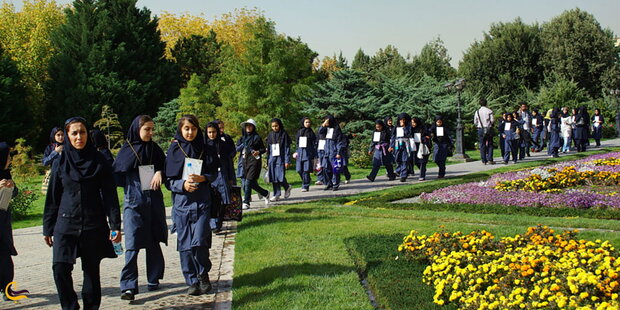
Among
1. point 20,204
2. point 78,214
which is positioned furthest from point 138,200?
point 20,204

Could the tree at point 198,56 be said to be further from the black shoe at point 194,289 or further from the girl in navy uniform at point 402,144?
the black shoe at point 194,289

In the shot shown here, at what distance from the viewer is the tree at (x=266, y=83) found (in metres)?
26.4

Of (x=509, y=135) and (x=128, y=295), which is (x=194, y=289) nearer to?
(x=128, y=295)

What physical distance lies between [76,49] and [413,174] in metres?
27.1

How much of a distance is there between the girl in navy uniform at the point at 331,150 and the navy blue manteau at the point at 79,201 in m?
9.98

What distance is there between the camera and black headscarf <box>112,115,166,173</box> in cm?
627

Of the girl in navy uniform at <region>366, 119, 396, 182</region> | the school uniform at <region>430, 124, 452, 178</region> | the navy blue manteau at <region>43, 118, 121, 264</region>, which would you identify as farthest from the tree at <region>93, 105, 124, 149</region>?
the navy blue manteau at <region>43, 118, 121, 264</region>

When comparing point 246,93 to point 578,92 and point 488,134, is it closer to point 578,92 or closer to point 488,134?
point 488,134

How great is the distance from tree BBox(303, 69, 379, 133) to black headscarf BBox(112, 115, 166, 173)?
19529mm

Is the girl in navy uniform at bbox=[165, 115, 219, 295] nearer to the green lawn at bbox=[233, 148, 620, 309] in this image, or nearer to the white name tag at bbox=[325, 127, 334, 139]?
the green lawn at bbox=[233, 148, 620, 309]

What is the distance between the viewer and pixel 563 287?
198 inches

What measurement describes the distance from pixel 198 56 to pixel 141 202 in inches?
1582

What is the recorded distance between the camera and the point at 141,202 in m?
6.23

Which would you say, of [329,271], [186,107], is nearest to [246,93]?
[186,107]
